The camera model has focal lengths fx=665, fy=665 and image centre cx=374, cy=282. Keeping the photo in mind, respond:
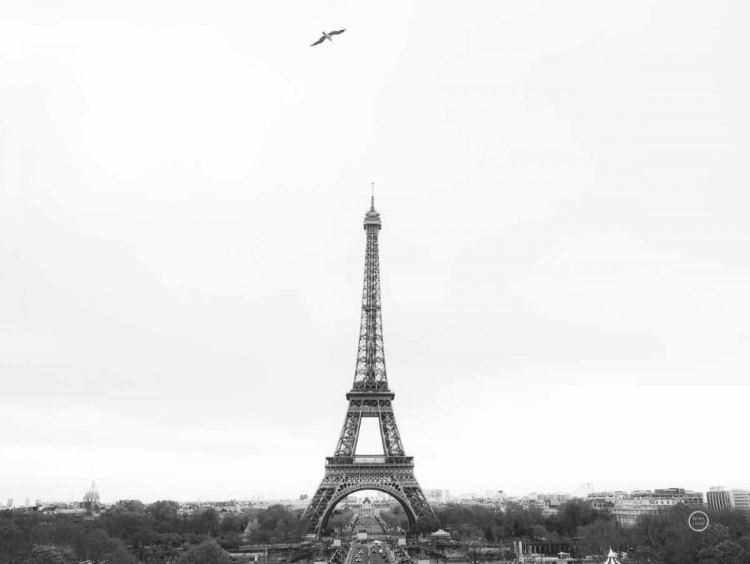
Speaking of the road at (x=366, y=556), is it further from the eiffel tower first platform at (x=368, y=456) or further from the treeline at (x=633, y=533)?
the treeline at (x=633, y=533)

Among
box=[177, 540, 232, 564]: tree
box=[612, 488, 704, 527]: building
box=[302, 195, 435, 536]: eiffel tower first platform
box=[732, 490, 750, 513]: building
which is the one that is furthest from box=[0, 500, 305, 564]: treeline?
box=[732, 490, 750, 513]: building

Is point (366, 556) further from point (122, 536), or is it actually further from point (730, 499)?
point (730, 499)

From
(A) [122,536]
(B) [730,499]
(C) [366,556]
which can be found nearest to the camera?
(C) [366,556]

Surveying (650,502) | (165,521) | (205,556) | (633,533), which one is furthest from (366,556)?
(650,502)

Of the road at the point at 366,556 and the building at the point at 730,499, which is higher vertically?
the building at the point at 730,499

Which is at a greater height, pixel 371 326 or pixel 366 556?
pixel 371 326

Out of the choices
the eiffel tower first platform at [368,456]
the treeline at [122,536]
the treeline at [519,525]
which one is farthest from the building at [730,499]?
the treeline at [122,536]
